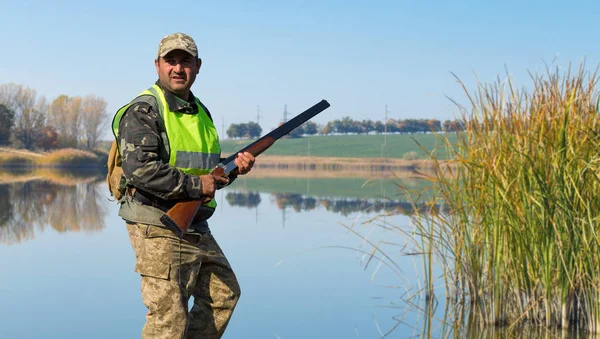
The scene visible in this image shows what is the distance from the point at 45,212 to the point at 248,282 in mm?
9871

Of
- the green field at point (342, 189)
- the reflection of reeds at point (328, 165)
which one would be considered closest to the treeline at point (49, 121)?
the reflection of reeds at point (328, 165)

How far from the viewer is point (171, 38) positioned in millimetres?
3695

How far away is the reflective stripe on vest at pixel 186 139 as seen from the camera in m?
3.61

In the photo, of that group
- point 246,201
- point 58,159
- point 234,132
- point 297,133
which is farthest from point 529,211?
point 234,132

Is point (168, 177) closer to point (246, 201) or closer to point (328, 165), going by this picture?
point (246, 201)

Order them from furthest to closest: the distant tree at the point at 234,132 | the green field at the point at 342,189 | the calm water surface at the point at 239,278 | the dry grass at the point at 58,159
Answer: the distant tree at the point at 234,132, the dry grass at the point at 58,159, the green field at the point at 342,189, the calm water surface at the point at 239,278

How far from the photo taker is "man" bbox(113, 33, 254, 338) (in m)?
3.52

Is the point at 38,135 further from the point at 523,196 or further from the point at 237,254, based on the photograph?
the point at 523,196

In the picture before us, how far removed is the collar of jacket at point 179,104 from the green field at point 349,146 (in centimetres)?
7884

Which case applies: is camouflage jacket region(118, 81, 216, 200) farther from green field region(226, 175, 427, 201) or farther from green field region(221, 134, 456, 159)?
green field region(221, 134, 456, 159)

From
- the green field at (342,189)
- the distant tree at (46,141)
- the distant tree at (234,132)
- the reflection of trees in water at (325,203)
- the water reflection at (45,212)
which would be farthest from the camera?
the distant tree at (234,132)

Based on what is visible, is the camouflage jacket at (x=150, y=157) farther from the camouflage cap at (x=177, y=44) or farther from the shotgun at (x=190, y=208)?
the camouflage cap at (x=177, y=44)

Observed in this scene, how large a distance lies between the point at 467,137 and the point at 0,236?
932 centimetres

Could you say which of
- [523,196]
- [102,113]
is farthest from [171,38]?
[102,113]
